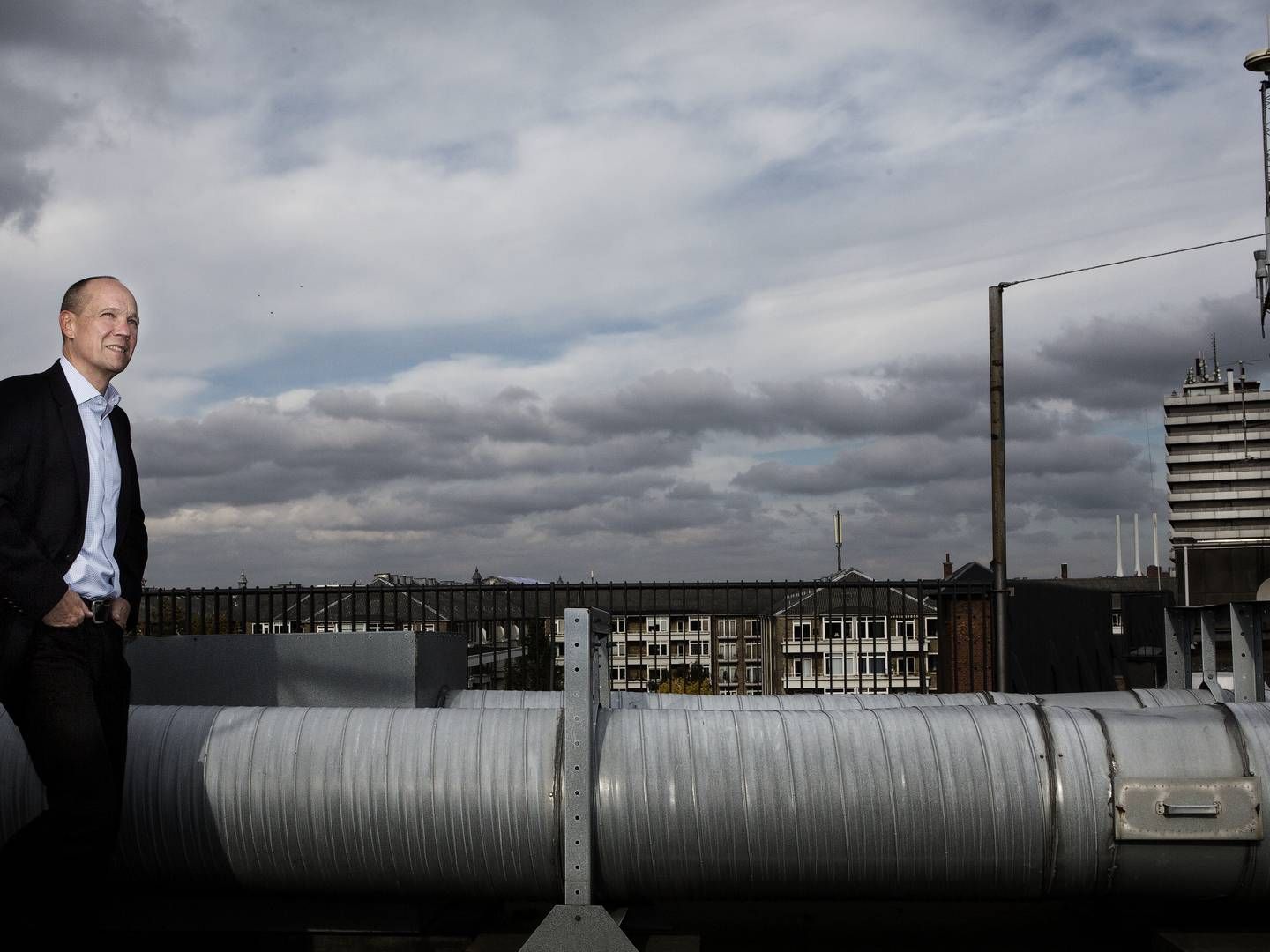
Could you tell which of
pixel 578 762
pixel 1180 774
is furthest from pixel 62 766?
pixel 1180 774

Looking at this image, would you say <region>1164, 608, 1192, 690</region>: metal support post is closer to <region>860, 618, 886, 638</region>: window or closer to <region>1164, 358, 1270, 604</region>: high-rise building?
<region>860, 618, 886, 638</region>: window

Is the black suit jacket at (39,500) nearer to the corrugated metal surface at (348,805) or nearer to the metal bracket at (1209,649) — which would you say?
the corrugated metal surface at (348,805)

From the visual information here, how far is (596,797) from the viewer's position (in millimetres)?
3832

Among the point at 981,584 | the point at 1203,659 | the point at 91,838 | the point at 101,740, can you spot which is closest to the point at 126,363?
the point at 101,740

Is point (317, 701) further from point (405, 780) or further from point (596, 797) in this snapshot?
point (596, 797)

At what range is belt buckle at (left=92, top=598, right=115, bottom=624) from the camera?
10.9 ft

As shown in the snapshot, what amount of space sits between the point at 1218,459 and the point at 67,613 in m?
75.1

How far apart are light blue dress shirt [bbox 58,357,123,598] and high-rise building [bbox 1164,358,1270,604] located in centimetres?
7131

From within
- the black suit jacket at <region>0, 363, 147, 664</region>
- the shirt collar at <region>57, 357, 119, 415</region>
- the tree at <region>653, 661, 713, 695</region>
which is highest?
the shirt collar at <region>57, 357, 119, 415</region>

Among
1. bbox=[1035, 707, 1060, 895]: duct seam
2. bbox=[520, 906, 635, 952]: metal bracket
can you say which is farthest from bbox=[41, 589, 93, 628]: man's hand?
bbox=[1035, 707, 1060, 895]: duct seam

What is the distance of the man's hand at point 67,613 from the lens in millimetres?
3160

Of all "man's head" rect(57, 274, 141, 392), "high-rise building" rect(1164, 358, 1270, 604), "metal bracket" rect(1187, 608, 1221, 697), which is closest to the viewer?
"man's head" rect(57, 274, 141, 392)

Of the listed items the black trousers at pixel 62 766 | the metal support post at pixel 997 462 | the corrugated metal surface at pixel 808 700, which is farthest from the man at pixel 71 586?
the metal support post at pixel 997 462

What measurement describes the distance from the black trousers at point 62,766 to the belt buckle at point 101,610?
0.05 metres
